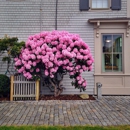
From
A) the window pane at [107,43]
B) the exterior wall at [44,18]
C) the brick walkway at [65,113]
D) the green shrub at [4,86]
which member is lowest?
the brick walkway at [65,113]

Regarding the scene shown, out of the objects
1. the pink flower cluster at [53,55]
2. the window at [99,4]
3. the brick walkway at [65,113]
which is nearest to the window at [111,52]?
the window at [99,4]

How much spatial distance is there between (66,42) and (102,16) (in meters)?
2.56

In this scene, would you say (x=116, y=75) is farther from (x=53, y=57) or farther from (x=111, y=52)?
(x=53, y=57)

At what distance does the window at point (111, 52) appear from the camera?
8.73 meters

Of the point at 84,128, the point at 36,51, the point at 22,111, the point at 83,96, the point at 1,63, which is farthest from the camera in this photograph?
the point at 1,63

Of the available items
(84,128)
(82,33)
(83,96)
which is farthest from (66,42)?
(84,128)

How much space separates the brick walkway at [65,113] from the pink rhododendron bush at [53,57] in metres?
1.08

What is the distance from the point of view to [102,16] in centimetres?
870

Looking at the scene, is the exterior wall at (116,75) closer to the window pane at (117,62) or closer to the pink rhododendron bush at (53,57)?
the window pane at (117,62)

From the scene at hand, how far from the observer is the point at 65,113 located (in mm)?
5629

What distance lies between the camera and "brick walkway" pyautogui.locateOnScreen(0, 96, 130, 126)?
4.88m

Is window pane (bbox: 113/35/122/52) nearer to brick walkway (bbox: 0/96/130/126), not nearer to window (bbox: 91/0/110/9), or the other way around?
window (bbox: 91/0/110/9)

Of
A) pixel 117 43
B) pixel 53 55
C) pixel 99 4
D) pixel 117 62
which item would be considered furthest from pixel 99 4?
pixel 53 55

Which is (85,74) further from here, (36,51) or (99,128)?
(99,128)
